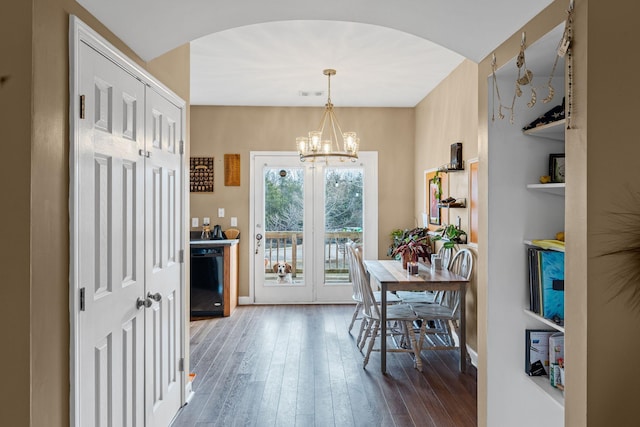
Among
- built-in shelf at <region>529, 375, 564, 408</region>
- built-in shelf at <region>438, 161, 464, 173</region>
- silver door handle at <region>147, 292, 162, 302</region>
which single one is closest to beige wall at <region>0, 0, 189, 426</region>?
silver door handle at <region>147, 292, 162, 302</region>

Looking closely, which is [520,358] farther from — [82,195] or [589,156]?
[82,195]

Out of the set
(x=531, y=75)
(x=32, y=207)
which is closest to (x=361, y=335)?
(x=531, y=75)

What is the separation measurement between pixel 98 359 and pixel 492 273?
1.81 m

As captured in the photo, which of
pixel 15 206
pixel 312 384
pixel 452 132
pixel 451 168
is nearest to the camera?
pixel 15 206

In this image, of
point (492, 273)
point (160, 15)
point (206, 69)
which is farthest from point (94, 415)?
point (206, 69)

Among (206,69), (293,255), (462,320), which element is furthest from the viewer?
(293,255)

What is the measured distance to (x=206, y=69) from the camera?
4.52m

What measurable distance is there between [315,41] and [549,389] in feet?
9.86

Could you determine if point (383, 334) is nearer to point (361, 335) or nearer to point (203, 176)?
point (361, 335)

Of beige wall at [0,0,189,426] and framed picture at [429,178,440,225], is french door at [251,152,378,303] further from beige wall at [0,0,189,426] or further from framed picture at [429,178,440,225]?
beige wall at [0,0,189,426]

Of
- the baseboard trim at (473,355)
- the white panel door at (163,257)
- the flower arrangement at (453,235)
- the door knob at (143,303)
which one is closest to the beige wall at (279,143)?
the flower arrangement at (453,235)

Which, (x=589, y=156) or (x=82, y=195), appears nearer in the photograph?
(x=589, y=156)

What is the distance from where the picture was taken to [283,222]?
20.4 ft

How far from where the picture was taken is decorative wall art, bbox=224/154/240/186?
20.2 feet
